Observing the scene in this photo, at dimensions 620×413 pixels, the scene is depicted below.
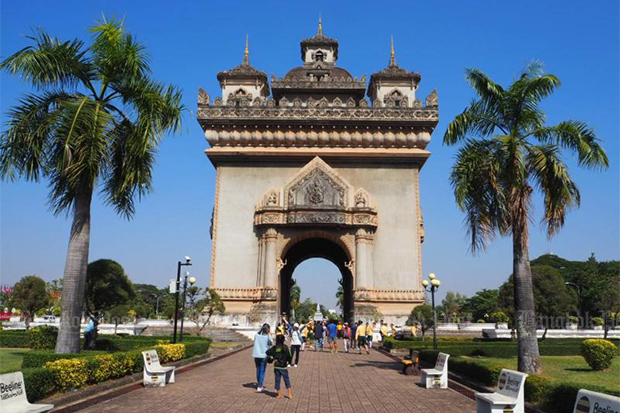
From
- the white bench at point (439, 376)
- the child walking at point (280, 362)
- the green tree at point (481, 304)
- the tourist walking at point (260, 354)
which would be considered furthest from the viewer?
the green tree at point (481, 304)

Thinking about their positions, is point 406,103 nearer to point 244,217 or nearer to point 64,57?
point 244,217

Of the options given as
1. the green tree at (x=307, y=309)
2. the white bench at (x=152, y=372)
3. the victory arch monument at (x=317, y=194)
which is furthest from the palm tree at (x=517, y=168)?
the green tree at (x=307, y=309)

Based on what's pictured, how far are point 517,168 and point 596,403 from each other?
8426mm

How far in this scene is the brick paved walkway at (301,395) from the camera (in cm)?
1009

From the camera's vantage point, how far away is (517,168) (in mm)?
13734

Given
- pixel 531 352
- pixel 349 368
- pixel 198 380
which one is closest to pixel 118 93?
pixel 198 380

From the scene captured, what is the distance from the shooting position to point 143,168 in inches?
558

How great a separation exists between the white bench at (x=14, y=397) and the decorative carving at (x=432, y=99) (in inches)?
1281

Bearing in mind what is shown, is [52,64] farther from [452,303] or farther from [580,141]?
[452,303]

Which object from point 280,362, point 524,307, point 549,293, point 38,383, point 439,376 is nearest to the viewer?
point 38,383

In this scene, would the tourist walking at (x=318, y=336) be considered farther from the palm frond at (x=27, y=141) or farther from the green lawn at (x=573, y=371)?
the palm frond at (x=27, y=141)

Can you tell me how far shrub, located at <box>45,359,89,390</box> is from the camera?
1004cm

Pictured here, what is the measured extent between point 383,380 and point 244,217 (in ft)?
72.9

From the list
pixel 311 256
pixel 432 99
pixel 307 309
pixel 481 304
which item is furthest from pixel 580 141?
pixel 307 309
